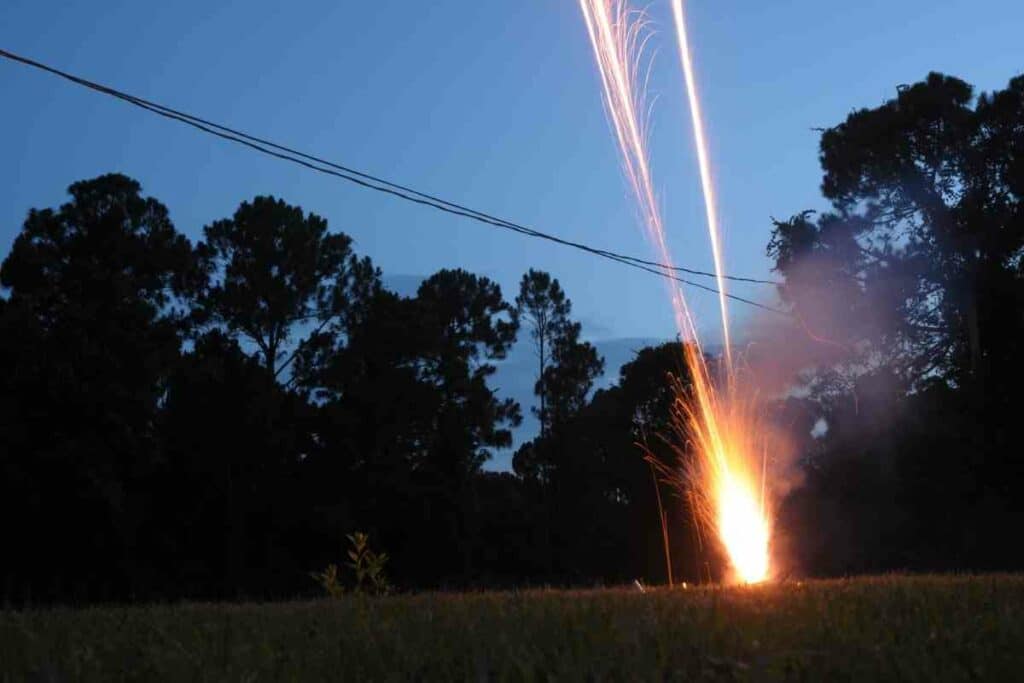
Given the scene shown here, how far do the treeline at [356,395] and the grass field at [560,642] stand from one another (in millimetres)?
24161

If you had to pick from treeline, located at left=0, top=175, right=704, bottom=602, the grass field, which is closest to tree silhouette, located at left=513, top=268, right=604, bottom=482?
treeline, located at left=0, top=175, right=704, bottom=602

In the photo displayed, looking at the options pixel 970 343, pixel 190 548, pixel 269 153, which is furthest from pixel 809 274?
pixel 269 153

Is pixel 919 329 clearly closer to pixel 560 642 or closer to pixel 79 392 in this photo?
pixel 79 392

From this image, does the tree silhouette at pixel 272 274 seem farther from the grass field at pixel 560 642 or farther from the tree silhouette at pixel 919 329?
the grass field at pixel 560 642

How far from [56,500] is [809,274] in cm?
2292

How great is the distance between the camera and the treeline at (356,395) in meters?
33.9

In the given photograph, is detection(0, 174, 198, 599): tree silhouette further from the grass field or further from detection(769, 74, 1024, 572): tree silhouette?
the grass field

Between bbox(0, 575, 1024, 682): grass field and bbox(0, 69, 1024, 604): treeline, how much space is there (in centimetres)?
2416

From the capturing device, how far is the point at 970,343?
35.2 meters

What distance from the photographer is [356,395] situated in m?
42.8

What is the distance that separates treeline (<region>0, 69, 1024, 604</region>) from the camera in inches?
1335

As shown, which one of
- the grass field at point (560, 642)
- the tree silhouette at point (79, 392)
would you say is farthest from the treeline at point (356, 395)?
the grass field at point (560, 642)

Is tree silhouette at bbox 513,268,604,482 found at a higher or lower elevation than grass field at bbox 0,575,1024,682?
higher

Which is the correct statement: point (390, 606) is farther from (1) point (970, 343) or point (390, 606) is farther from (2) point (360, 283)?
(2) point (360, 283)
